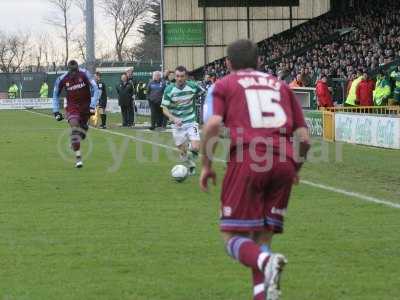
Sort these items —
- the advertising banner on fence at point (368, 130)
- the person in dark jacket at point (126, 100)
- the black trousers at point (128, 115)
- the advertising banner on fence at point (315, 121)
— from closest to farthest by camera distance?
the advertising banner on fence at point (368, 130) → the advertising banner on fence at point (315, 121) → the person in dark jacket at point (126, 100) → the black trousers at point (128, 115)

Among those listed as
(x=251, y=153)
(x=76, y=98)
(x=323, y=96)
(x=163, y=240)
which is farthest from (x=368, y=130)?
(x=251, y=153)

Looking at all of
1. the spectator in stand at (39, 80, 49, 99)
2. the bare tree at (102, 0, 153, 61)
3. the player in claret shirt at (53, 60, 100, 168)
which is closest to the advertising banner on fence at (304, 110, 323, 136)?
the player in claret shirt at (53, 60, 100, 168)

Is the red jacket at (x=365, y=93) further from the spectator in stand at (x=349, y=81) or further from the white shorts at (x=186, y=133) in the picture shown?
the white shorts at (x=186, y=133)

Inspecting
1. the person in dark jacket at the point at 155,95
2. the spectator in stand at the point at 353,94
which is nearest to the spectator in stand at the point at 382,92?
the spectator in stand at the point at 353,94

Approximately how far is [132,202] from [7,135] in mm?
17462

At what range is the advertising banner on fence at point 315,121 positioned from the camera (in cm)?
2664

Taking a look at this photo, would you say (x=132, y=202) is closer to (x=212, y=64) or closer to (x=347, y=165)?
(x=347, y=165)

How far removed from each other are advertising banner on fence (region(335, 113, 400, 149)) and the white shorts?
6.81 m

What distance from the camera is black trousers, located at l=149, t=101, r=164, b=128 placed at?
3262 centimetres

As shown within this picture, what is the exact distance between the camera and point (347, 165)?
60.5 feet

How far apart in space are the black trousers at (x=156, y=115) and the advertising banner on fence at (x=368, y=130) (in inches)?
348

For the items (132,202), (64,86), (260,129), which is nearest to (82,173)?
(64,86)

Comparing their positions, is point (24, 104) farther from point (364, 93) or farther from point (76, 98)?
point (76, 98)

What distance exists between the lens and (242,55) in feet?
21.7
